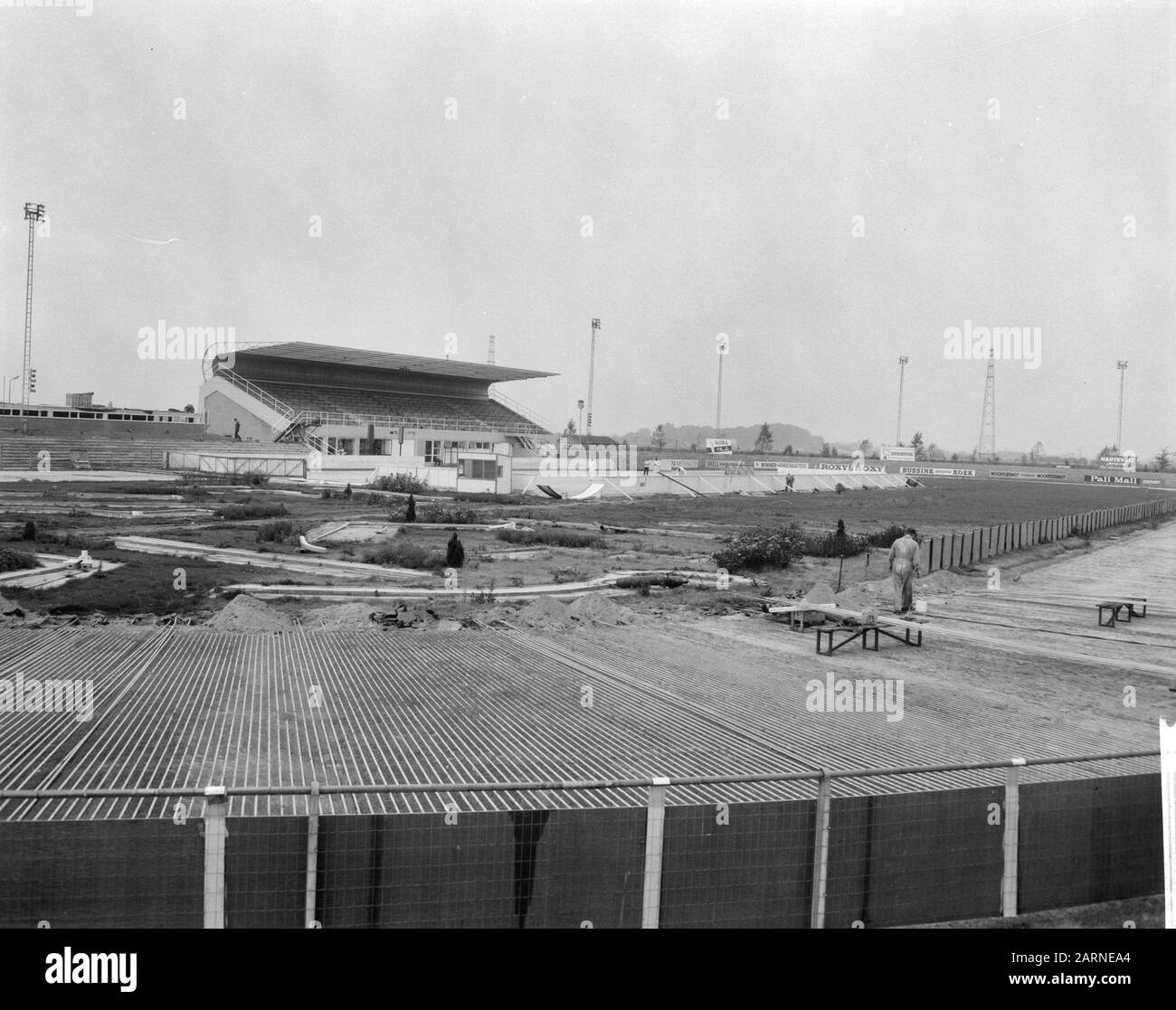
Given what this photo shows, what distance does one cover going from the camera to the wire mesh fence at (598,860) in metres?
5.22

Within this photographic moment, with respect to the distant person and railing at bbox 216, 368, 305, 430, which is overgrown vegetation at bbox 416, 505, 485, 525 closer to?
the distant person

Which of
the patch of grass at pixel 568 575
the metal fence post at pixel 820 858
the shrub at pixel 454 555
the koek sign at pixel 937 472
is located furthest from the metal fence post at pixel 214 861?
the koek sign at pixel 937 472

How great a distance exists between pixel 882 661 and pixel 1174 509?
6675 cm

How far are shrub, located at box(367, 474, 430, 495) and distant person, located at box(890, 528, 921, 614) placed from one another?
37408 mm

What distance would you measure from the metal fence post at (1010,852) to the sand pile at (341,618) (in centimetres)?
1107

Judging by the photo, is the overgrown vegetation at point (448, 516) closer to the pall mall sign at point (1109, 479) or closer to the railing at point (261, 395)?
the railing at point (261, 395)

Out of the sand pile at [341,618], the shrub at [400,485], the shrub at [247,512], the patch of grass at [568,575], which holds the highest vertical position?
the shrub at [400,485]

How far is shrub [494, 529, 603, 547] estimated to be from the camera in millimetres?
30141

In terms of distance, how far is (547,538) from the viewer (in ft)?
101

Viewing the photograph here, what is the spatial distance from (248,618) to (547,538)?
1576 centimetres

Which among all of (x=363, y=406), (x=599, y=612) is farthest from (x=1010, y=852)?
(x=363, y=406)

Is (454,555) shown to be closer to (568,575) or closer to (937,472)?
(568,575)
